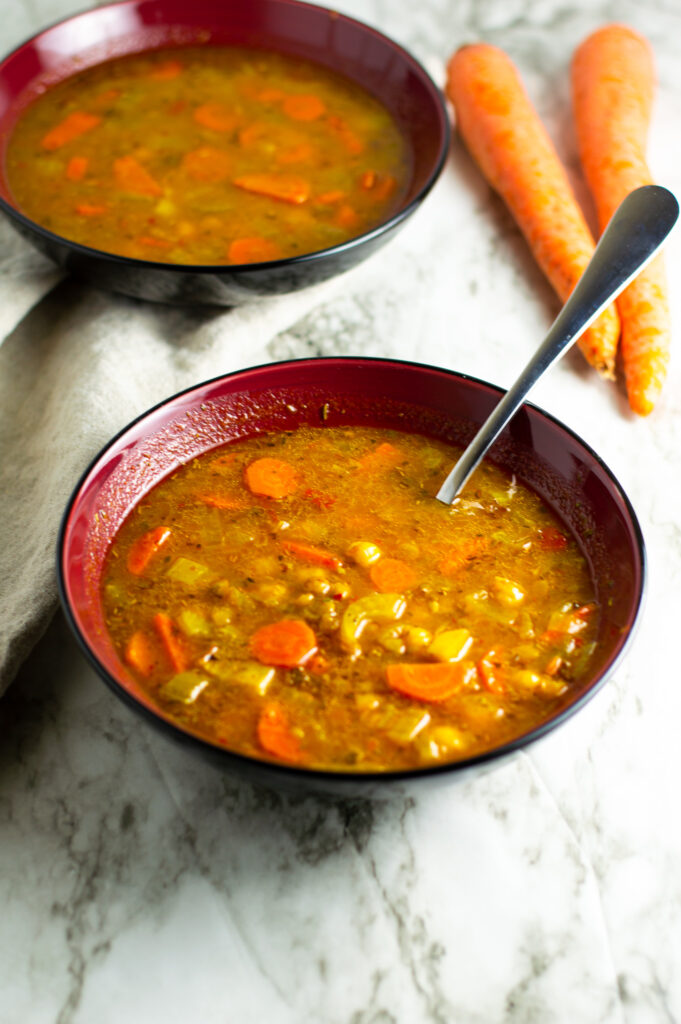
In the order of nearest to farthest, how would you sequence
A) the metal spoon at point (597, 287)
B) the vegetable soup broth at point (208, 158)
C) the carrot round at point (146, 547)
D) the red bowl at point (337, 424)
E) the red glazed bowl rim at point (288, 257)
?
the red bowl at point (337, 424) < the carrot round at point (146, 547) < the metal spoon at point (597, 287) < the red glazed bowl rim at point (288, 257) < the vegetable soup broth at point (208, 158)

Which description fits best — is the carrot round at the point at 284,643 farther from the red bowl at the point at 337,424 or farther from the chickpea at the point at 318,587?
the red bowl at the point at 337,424

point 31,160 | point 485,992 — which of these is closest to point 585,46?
point 31,160

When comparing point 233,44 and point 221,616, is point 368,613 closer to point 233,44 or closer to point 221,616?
point 221,616

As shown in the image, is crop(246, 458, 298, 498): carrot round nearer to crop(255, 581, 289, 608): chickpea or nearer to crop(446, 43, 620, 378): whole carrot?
crop(255, 581, 289, 608): chickpea

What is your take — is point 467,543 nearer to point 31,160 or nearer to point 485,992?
point 485,992

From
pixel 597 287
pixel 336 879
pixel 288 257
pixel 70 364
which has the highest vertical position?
pixel 597 287

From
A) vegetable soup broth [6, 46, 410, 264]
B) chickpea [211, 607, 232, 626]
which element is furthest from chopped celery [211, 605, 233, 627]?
vegetable soup broth [6, 46, 410, 264]

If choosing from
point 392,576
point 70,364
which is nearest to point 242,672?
point 392,576

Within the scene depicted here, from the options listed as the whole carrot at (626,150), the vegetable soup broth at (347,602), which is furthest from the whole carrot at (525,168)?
the vegetable soup broth at (347,602)
